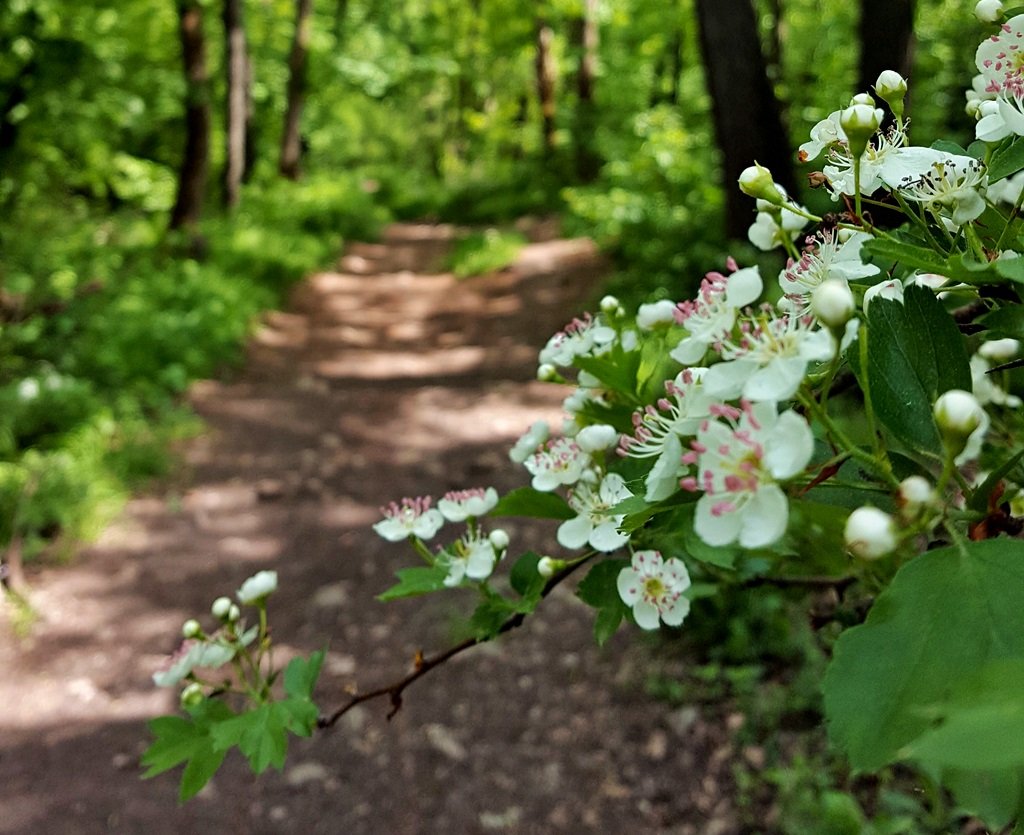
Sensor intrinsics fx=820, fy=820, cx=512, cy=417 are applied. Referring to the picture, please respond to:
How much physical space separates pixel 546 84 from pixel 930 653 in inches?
496

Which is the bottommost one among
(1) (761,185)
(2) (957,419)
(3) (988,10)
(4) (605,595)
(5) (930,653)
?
(4) (605,595)

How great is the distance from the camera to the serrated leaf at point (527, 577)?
96cm

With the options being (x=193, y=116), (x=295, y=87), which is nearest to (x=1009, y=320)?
(x=193, y=116)

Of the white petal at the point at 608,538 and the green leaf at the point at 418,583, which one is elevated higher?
the white petal at the point at 608,538

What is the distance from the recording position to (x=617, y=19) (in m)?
10.6

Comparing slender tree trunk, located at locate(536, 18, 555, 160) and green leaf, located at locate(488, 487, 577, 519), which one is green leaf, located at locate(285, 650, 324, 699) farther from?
slender tree trunk, located at locate(536, 18, 555, 160)

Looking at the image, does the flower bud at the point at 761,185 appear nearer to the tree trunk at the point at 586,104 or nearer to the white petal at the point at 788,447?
the white petal at the point at 788,447

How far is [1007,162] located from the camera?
654 mm

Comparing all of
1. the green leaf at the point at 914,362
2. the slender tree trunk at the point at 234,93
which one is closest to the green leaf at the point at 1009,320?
the green leaf at the point at 914,362

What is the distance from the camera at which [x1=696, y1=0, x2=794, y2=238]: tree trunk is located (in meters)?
4.41

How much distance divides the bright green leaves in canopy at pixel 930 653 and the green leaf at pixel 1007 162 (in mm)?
316

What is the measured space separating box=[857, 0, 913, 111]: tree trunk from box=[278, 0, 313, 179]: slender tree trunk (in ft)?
28.3

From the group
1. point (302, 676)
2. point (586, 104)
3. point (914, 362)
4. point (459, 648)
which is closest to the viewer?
point (914, 362)

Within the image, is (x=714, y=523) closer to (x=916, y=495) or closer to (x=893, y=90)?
(x=916, y=495)
